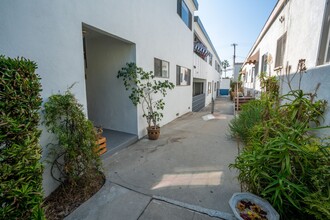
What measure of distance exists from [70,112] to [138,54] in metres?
2.63

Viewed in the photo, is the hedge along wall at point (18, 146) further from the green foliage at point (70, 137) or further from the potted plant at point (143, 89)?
the potted plant at point (143, 89)

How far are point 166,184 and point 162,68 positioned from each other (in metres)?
4.27

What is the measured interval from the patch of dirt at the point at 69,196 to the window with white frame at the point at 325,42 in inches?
174

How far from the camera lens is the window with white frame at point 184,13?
717 cm

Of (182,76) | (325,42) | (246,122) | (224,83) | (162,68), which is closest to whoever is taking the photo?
(325,42)

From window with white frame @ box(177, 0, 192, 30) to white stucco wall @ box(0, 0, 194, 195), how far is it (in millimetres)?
2849

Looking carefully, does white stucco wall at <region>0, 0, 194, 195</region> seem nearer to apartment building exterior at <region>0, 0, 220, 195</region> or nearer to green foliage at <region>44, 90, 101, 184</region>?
apartment building exterior at <region>0, 0, 220, 195</region>

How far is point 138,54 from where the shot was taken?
→ 427 cm

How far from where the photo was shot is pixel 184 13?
7863 mm

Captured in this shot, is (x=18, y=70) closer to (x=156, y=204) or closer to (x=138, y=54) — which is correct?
(x=156, y=204)

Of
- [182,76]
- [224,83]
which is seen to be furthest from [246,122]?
[224,83]

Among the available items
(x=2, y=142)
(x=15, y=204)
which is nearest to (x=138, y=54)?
(x=2, y=142)

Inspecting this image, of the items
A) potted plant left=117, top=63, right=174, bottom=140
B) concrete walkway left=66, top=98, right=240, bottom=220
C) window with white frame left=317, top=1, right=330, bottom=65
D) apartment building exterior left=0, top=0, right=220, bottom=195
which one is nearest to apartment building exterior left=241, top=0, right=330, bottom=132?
window with white frame left=317, top=1, right=330, bottom=65

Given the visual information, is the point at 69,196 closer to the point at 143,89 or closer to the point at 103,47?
the point at 143,89
